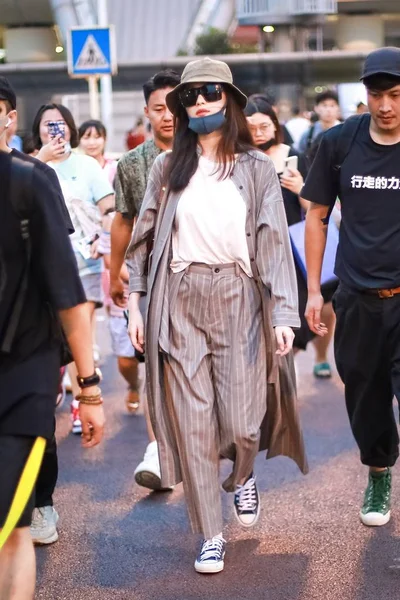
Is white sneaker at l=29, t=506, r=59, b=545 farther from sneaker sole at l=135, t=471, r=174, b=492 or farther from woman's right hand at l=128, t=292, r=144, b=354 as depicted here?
woman's right hand at l=128, t=292, r=144, b=354

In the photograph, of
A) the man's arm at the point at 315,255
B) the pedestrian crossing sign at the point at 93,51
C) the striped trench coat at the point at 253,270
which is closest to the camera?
the striped trench coat at the point at 253,270

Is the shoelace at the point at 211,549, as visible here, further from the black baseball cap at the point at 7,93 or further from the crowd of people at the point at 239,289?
the black baseball cap at the point at 7,93

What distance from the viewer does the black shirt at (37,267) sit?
325cm

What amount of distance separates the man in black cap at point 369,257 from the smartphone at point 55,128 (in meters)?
2.26

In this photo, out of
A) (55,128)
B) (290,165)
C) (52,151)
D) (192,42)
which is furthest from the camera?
(192,42)

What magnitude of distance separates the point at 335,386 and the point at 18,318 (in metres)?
5.21

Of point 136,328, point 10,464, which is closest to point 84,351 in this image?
point 10,464

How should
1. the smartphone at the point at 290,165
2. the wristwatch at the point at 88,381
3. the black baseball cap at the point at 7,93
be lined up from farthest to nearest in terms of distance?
the smartphone at the point at 290,165
the black baseball cap at the point at 7,93
the wristwatch at the point at 88,381

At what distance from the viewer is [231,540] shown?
16.7ft

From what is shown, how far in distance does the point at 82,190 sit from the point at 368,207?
266 centimetres

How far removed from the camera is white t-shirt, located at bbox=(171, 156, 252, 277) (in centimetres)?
461

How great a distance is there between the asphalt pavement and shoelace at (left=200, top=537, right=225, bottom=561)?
80 mm

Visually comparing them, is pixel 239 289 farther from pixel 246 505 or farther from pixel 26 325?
pixel 26 325

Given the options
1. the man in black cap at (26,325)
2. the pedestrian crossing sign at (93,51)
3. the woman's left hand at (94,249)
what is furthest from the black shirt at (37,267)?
the pedestrian crossing sign at (93,51)
